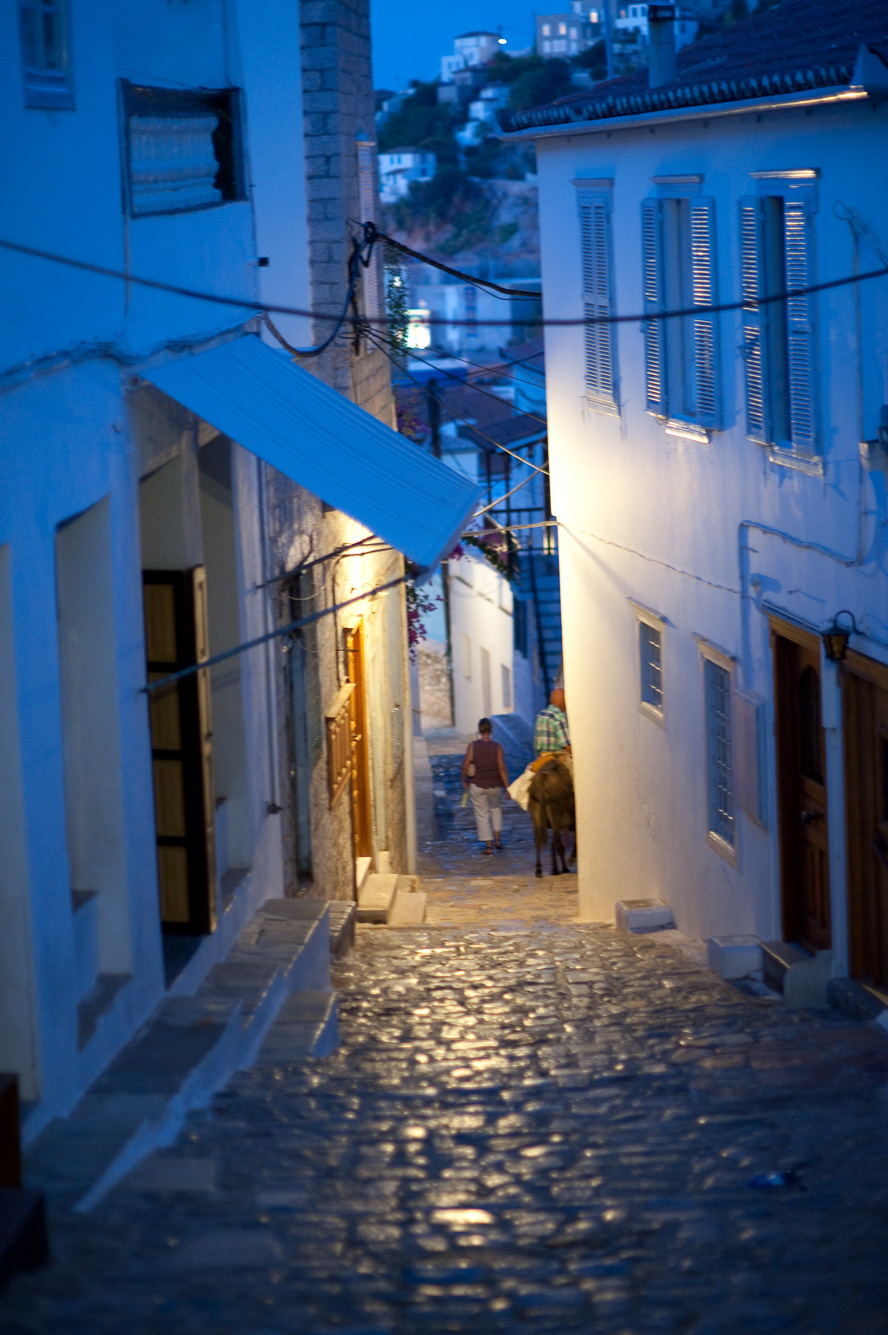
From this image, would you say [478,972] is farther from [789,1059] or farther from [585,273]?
[585,273]

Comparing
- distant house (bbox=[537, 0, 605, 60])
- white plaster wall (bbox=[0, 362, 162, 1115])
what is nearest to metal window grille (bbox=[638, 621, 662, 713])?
white plaster wall (bbox=[0, 362, 162, 1115])

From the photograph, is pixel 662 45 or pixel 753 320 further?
pixel 662 45

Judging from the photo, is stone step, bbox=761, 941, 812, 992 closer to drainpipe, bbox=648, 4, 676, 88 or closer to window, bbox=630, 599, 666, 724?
window, bbox=630, 599, 666, 724

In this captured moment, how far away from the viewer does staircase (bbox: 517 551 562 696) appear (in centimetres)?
2673

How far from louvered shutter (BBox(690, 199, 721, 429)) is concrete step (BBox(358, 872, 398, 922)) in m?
5.31

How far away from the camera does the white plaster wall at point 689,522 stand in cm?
891

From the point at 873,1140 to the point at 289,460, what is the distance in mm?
3795

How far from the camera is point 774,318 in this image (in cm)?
1015

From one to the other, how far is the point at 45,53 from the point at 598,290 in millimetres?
7946

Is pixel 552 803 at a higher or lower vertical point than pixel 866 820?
lower

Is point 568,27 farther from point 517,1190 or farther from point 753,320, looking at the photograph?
point 517,1190

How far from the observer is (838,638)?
8.99 m

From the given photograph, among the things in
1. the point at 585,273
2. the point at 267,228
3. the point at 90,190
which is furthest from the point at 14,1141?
the point at 585,273

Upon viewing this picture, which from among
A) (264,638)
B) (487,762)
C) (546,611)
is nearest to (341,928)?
(264,638)
